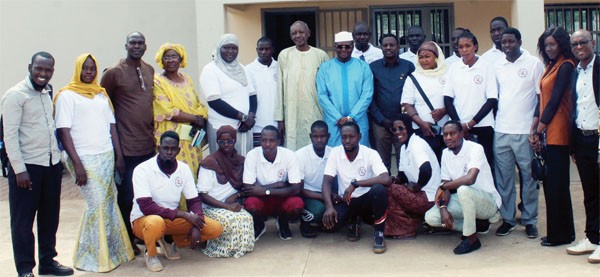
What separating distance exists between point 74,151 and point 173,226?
95cm

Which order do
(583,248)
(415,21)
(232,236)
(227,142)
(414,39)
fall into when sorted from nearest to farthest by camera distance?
1. (583,248)
2. (232,236)
3. (227,142)
4. (414,39)
5. (415,21)

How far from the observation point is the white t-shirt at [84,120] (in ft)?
16.3

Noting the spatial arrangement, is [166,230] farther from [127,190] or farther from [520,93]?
[520,93]

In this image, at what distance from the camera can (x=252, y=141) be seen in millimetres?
6309

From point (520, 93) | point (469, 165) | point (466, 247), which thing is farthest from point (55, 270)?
point (520, 93)

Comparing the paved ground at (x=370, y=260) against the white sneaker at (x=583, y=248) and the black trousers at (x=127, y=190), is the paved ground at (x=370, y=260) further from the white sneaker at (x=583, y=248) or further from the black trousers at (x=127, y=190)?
the black trousers at (x=127, y=190)

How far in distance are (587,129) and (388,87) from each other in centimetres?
187

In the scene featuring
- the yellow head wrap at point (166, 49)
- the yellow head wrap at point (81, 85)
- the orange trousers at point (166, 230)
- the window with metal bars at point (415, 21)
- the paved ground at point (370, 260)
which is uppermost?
the window with metal bars at point (415, 21)

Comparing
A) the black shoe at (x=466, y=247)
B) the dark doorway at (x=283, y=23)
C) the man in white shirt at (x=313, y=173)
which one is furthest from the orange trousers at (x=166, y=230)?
the dark doorway at (x=283, y=23)

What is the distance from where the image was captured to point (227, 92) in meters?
5.98

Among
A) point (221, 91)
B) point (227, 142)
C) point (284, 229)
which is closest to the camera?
point (227, 142)

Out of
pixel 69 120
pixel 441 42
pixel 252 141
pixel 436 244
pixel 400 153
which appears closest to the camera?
pixel 69 120

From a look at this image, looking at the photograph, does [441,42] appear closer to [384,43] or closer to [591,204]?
[384,43]

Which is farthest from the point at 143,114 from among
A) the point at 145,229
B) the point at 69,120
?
the point at 145,229
